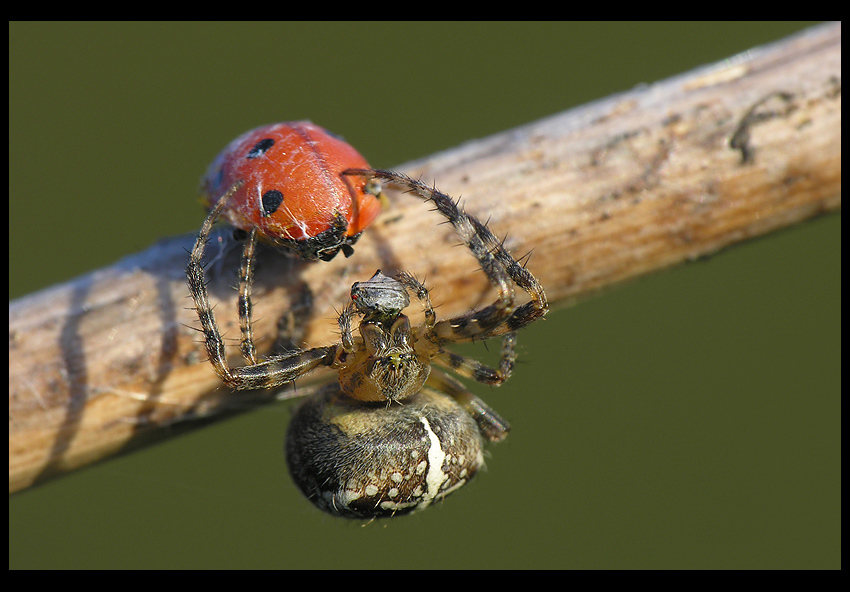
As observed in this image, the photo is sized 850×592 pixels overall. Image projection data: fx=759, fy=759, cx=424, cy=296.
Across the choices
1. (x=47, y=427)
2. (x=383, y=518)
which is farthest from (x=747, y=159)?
(x=47, y=427)

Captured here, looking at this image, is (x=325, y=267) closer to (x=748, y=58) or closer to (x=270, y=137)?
(x=270, y=137)

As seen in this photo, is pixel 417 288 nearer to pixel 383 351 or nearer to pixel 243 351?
pixel 383 351

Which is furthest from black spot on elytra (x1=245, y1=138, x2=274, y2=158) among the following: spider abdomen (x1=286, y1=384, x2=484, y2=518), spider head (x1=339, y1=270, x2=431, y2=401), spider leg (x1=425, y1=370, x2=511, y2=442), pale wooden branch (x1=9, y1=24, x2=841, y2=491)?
spider leg (x1=425, y1=370, x2=511, y2=442)

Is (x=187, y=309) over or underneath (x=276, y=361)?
over

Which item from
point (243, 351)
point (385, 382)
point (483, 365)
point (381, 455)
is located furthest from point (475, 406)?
point (243, 351)

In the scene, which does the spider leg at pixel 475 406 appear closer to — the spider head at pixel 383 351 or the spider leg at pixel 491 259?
the spider head at pixel 383 351
